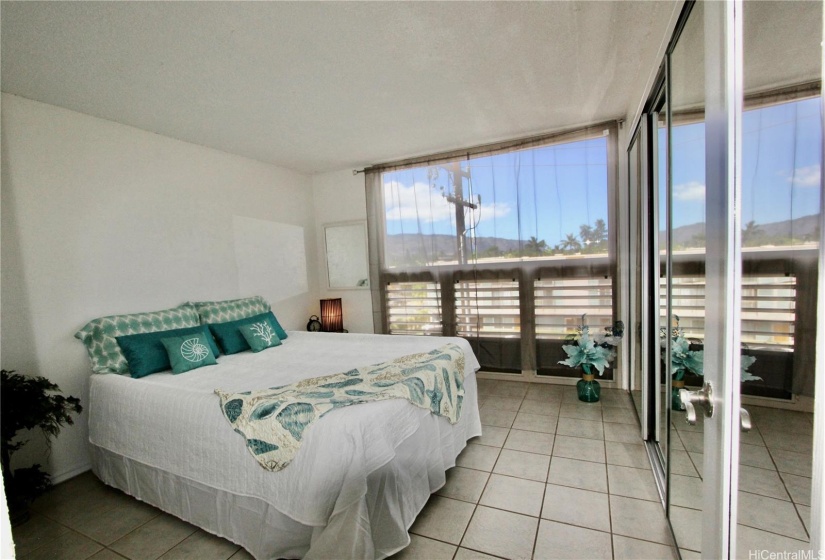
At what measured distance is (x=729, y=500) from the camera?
2.74 ft

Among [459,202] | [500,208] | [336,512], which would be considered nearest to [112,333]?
[336,512]

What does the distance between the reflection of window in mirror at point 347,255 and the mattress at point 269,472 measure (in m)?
2.27

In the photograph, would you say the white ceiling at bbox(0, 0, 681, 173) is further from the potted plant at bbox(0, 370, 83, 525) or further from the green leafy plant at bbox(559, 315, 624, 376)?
the green leafy plant at bbox(559, 315, 624, 376)

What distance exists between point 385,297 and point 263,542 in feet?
10.2

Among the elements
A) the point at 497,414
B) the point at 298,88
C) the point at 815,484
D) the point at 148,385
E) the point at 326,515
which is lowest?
the point at 497,414

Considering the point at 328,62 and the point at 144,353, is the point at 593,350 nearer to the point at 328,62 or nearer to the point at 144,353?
the point at 328,62

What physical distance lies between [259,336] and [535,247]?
2.79 meters

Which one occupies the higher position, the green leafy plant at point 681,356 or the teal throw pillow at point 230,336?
the green leafy plant at point 681,356

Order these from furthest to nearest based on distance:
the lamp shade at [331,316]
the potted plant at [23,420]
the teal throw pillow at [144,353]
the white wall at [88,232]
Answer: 1. the lamp shade at [331,316]
2. the teal throw pillow at [144,353]
3. the white wall at [88,232]
4. the potted plant at [23,420]

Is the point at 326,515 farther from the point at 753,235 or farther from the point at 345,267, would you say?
the point at 345,267

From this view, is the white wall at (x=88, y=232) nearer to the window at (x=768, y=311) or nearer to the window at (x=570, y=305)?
the window at (x=570, y=305)

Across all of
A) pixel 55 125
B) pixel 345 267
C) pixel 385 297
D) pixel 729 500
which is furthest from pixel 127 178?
pixel 729 500

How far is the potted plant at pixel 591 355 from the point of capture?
3.22 meters

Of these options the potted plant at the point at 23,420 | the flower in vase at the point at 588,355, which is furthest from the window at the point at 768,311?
the potted plant at the point at 23,420
